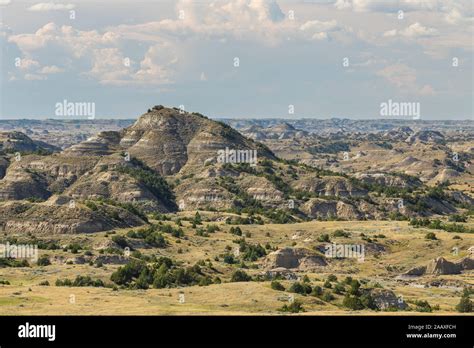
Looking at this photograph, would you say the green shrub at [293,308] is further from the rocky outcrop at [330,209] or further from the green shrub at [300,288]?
the rocky outcrop at [330,209]

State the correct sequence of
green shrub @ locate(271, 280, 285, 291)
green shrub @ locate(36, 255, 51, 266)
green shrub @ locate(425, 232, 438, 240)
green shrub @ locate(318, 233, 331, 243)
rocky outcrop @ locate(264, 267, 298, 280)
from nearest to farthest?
green shrub @ locate(271, 280, 285, 291) → rocky outcrop @ locate(264, 267, 298, 280) → green shrub @ locate(36, 255, 51, 266) → green shrub @ locate(318, 233, 331, 243) → green shrub @ locate(425, 232, 438, 240)

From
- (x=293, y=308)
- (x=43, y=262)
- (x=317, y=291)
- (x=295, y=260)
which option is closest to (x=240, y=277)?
(x=317, y=291)

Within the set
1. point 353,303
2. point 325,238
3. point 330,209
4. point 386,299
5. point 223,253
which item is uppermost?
point 330,209

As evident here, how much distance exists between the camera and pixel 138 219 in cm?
15200

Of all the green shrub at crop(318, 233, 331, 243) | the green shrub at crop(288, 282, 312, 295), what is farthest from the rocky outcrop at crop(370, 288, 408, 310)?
the green shrub at crop(318, 233, 331, 243)

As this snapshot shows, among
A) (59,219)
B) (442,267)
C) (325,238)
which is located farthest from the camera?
(59,219)

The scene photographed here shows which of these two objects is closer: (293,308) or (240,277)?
(293,308)

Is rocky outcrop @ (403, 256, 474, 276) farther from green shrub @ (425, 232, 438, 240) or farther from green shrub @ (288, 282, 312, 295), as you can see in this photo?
green shrub @ (288, 282, 312, 295)

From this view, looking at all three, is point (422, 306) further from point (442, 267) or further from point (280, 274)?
point (442, 267)

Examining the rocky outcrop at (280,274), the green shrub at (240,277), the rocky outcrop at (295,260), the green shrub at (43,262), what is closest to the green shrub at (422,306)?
the rocky outcrop at (280,274)

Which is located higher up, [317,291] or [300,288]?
[300,288]

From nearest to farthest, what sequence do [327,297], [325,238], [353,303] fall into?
[353,303]
[327,297]
[325,238]

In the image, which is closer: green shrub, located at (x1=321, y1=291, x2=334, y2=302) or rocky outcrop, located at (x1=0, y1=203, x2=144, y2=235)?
green shrub, located at (x1=321, y1=291, x2=334, y2=302)
